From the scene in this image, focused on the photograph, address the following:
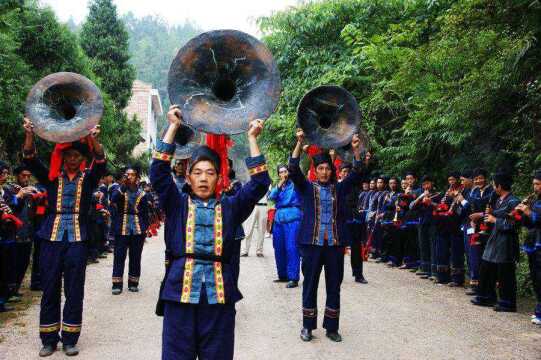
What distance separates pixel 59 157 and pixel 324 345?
11.6ft

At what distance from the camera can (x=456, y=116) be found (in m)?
9.56

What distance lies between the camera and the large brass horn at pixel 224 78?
3758mm

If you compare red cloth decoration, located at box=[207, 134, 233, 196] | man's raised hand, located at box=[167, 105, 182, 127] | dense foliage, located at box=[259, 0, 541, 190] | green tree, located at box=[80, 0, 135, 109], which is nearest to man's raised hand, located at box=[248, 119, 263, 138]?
red cloth decoration, located at box=[207, 134, 233, 196]

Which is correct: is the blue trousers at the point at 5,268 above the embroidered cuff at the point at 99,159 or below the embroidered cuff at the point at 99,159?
below

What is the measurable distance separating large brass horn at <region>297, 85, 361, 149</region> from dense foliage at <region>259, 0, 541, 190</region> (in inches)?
109

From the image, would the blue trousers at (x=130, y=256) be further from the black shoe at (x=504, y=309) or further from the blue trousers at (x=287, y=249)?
the black shoe at (x=504, y=309)

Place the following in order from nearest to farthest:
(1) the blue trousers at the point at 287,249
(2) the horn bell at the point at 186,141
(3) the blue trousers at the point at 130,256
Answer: (2) the horn bell at the point at 186,141 → (3) the blue trousers at the point at 130,256 → (1) the blue trousers at the point at 287,249

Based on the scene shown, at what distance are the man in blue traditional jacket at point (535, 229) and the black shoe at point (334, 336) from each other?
2.97 metres

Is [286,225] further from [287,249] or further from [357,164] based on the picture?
[357,164]

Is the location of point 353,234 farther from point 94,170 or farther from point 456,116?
point 94,170

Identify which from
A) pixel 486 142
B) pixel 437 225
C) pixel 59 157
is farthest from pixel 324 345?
pixel 486 142

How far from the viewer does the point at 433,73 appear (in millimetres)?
10312

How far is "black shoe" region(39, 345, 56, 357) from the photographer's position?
18.1 ft

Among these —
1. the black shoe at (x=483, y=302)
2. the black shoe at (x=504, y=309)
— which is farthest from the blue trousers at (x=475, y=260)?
the black shoe at (x=504, y=309)
